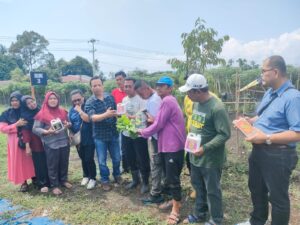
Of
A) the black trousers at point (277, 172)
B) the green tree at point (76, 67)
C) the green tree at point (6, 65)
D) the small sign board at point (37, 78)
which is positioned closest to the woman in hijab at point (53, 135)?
the small sign board at point (37, 78)

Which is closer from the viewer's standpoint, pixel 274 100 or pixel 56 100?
→ pixel 274 100

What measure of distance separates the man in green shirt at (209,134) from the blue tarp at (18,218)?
208 cm

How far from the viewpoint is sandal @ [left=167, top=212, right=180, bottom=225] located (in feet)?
11.9

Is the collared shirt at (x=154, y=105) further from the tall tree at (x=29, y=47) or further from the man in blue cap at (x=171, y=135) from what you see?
the tall tree at (x=29, y=47)

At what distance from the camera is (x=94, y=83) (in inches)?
180

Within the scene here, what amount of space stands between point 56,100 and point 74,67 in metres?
58.2

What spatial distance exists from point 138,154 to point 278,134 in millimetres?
2285

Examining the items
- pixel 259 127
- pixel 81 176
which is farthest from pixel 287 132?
pixel 81 176

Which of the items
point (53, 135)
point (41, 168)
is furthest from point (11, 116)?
point (41, 168)

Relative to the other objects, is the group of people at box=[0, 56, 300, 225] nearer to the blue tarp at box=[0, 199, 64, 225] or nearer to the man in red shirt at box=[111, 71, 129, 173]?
the man in red shirt at box=[111, 71, 129, 173]

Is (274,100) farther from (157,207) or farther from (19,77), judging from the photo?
(19,77)

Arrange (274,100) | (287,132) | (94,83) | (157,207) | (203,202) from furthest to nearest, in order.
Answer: (94,83)
(157,207)
(203,202)
(274,100)
(287,132)

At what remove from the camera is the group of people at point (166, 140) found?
9.01 ft

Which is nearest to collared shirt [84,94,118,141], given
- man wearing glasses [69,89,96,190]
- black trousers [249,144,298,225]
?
man wearing glasses [69,89,96,190]
